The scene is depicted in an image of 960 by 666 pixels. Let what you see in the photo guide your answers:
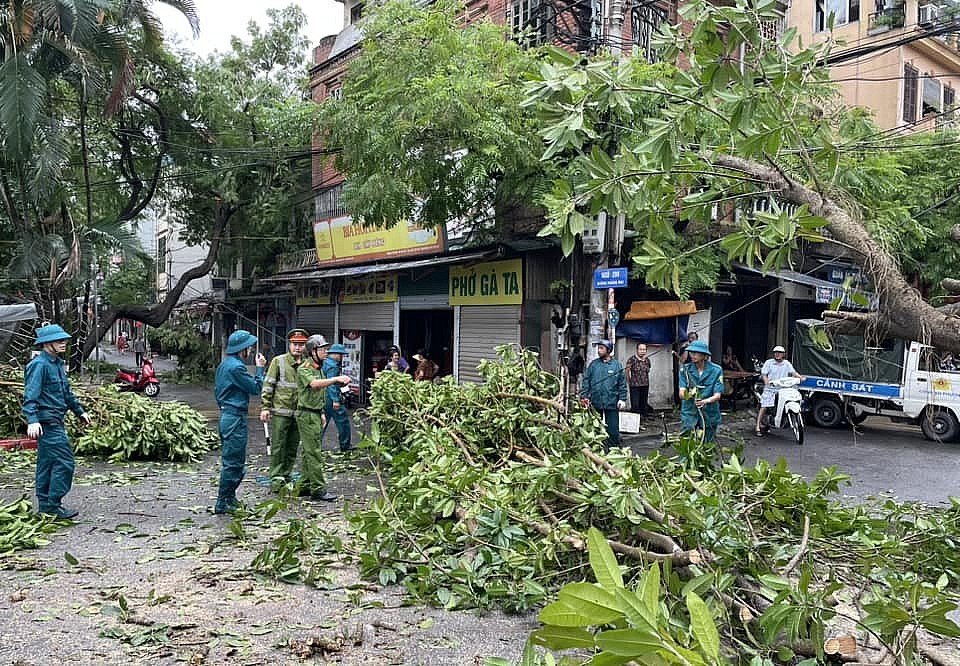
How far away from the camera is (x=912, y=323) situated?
3594 mm

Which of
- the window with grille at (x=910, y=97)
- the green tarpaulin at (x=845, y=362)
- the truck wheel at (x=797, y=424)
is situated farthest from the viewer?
the window with grille at (x=910, y=97)

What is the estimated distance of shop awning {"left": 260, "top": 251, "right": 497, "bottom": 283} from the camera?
15.6 metres

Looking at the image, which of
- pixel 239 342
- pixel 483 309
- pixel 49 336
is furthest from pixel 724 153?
pixel 483 309

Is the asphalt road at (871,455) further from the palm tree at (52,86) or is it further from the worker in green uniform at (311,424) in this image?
the palm tree at (52,86)

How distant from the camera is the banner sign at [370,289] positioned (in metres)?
19.5

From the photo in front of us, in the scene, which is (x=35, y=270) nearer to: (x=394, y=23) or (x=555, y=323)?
(x=394, y=23)

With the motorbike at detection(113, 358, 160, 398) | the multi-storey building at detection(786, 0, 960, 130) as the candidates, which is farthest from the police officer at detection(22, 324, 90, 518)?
the multi-storey building at detection(786, 0, 960, 130)

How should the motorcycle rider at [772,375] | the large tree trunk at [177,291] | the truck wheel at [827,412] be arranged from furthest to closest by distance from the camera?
the large tree trunk at [177,291], the truck wheel at [827,412], the motorcycle rider at [772,375]

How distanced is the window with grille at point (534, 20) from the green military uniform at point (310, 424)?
8.02 meters

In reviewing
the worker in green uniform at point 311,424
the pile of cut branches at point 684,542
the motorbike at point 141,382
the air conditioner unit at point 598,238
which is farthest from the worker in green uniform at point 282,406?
the motorbike at point 141,382

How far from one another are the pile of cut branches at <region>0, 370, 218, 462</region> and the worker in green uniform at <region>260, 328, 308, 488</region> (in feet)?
9.37

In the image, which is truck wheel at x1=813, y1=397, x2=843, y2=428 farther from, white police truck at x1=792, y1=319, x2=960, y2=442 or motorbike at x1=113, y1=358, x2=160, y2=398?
motorbike at x1=113, y1=358, x2=160, y2=398

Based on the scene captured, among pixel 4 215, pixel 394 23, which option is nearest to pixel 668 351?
pixel 394 23

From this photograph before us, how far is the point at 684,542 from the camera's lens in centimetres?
465
